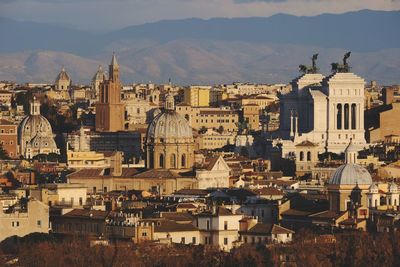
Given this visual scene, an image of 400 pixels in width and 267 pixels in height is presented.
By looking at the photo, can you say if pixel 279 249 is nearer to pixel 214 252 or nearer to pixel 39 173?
pixel 214 252

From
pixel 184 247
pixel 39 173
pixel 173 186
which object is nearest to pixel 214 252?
pixel 184 247

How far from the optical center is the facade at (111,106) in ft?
447

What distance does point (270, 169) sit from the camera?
4218 inches

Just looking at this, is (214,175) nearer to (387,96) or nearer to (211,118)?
(387,96)

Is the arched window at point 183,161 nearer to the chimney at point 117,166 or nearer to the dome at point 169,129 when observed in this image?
the dome at point 169,129

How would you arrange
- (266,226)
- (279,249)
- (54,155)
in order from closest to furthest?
(279,249), (266,226), (54,155)

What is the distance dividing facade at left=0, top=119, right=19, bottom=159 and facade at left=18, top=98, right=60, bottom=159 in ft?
1.87

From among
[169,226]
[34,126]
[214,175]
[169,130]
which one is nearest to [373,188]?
[169,226]

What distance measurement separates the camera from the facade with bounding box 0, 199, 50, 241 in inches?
2790

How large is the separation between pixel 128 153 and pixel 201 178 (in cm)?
2932

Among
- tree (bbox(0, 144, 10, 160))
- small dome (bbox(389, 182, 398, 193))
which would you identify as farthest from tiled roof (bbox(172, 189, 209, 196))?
tree (bbox(0, 144, 10, 160))

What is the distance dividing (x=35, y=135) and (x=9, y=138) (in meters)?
2.83

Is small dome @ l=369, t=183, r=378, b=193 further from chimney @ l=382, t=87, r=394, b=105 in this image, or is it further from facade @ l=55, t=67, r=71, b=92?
facade @ l=55, t=67, r=71, b=92

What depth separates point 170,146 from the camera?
9738cm
